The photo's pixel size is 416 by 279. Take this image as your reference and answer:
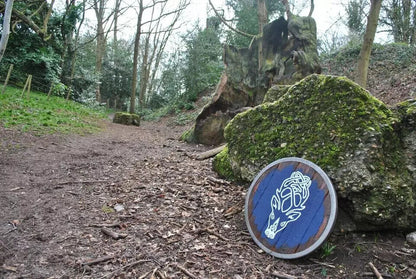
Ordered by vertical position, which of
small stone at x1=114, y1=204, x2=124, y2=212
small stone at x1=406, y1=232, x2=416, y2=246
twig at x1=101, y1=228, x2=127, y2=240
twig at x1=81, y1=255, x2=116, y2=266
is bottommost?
twig at x1=81, y1=255, x2=116, y2=266

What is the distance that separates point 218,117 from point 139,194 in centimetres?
455

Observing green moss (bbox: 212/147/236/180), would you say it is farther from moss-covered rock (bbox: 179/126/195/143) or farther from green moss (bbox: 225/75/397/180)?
moss-covered rock (bbox: 179/126/195/143)

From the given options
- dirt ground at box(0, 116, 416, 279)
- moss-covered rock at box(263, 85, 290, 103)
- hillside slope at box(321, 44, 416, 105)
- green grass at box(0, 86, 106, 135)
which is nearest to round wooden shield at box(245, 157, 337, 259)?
dirt ground at box(0, 116, 416, 279)

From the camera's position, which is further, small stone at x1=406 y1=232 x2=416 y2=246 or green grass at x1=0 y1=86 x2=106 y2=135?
green grass at x1=0 y1=86 x2=106 y2=135

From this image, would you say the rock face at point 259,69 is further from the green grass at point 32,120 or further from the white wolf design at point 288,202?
the white wolf design at point 288,202

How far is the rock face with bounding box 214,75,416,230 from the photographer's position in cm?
246

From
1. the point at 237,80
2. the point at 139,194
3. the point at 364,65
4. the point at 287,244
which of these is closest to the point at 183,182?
the point at 139,194

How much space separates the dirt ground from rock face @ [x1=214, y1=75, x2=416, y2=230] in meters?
0.32

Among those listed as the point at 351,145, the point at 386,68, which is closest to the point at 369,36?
the point at 386,68

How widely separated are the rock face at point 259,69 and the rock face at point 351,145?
13.4 feet

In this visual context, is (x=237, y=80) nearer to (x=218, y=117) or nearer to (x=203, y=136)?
(x=218, y=117)

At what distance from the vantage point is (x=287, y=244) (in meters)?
2.40

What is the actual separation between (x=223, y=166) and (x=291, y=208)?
1.70 meters

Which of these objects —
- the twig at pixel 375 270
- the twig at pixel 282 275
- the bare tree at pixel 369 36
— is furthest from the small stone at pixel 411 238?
the bare tree at pixel 369 36
